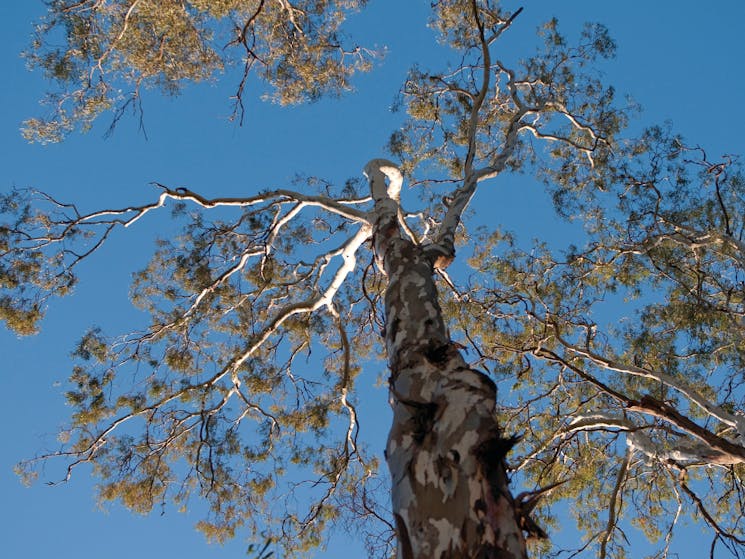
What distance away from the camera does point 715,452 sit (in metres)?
4.93

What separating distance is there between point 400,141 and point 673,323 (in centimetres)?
436

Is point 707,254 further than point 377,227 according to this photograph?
Yes

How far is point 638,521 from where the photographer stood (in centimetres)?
761

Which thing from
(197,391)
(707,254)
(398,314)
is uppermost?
(707,254)

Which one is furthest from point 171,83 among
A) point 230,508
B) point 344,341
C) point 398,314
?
point 398,314

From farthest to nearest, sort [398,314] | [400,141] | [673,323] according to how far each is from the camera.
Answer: [400,141], [673,323], [398,314]

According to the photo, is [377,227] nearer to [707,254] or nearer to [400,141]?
[400,141]

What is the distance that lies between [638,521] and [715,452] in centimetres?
311

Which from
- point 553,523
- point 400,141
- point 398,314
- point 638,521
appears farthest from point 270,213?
point 638,521

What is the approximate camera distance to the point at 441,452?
244cm

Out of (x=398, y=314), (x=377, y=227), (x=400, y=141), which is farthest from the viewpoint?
(x=400, y=141)

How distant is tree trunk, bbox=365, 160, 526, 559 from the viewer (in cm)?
213

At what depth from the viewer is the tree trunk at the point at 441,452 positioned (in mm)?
2131

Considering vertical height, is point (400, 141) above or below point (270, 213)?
above
